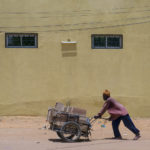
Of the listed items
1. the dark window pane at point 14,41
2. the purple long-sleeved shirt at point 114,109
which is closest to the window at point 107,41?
the dark window pane at point 14,41

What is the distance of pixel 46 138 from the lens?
462 inches

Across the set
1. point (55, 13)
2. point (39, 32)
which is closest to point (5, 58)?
point (39, 32)

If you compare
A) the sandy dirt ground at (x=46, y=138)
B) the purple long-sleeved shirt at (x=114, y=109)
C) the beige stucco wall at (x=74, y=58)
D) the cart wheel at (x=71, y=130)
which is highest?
the beige stucco wall at (x=74, y=58)

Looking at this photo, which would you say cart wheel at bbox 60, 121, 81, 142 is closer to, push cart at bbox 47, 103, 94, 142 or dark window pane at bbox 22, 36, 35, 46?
push cart at bbox 47, 103, 94, 142

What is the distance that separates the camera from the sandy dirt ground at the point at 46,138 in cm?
1002

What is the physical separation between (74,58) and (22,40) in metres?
2.29

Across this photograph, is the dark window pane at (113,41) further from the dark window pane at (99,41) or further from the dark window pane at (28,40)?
the dark window pane at (28,40)

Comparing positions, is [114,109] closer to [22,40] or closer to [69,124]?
[69,124]

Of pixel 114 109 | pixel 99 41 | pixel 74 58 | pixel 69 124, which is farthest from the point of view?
pixel 99 41

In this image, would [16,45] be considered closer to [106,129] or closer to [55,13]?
[55,13]

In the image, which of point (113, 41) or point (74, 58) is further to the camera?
point (113, 41)

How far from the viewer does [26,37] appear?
16406mm

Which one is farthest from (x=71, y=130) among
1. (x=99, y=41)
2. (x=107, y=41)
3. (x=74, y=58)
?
(x=107, y=41)

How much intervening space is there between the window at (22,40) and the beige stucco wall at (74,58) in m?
0.21
